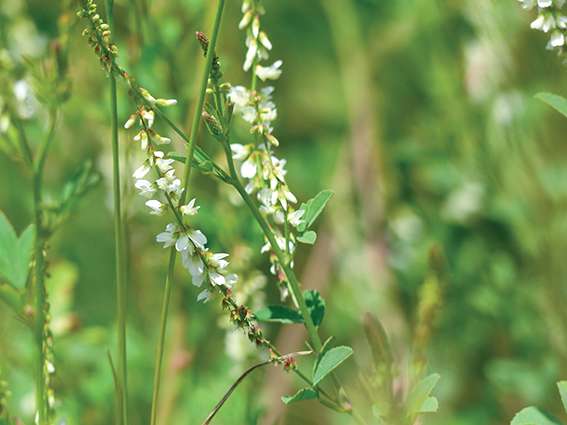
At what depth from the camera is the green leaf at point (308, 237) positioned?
0.94 m

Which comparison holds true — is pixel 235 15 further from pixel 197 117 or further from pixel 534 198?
pixel 197 117

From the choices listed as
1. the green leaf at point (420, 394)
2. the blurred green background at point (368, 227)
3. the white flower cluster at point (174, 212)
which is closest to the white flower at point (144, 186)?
the white flower cluster at point (174, 212)

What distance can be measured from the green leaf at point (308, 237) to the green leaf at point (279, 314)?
98mm

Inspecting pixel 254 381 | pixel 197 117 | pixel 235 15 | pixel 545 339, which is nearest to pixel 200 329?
pixel 254 381

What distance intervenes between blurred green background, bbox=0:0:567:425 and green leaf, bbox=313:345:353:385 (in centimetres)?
45

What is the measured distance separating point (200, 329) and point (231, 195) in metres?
0.36

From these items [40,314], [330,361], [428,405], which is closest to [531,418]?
[428,405]

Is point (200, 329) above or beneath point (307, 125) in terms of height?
beneath

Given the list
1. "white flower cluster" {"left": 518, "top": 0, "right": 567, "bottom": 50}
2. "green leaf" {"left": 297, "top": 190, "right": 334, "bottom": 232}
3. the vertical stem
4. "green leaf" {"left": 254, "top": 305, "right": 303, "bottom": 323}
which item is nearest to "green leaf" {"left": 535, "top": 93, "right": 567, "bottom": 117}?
"white flower cluster" {"left": 518, "top": 0, "right": 567, "bottom": 50}

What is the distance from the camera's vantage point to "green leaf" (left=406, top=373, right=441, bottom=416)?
0.96m

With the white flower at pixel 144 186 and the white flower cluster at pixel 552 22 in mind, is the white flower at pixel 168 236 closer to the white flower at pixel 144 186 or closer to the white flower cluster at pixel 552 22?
the white flower at pixel 144 186

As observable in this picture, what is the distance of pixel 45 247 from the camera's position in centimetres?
109

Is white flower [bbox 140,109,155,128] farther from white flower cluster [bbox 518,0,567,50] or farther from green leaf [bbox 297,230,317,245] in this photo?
white flower cluster [bbox 518,0,567,50]

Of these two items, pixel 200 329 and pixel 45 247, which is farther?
pixel 200 329
